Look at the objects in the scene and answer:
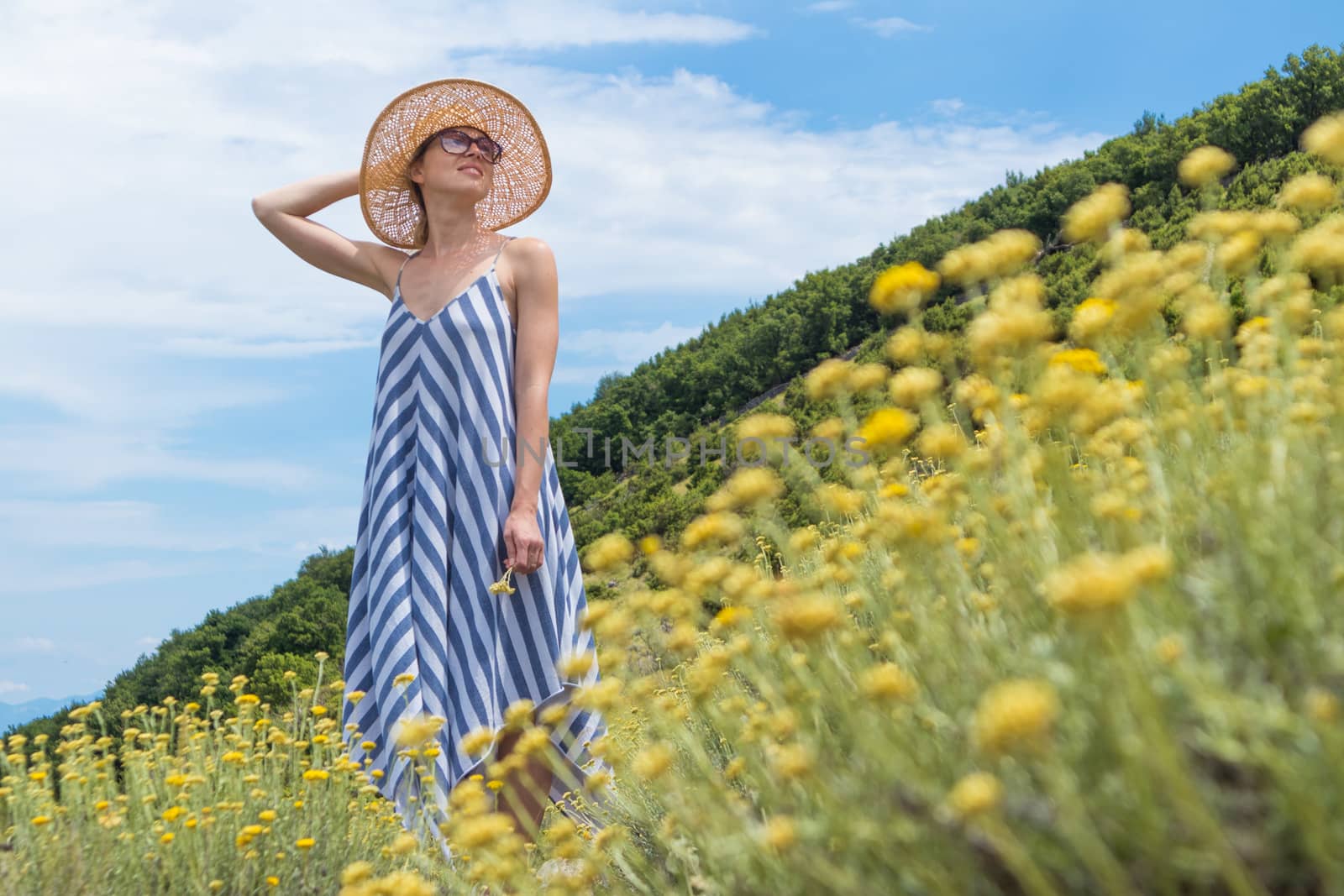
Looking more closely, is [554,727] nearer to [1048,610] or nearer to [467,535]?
[467,535]

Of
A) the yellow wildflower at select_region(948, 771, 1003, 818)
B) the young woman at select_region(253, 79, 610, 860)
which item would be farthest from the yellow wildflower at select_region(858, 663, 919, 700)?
the young woman at select_region(253, 79, 610, 860)

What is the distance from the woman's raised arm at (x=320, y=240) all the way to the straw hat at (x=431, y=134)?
145 millimetres

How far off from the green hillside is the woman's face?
6.24m

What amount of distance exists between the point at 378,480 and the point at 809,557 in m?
1.76

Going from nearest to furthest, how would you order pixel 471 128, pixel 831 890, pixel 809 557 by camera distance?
pixel 831 890, pixel 471 128, pixel 809 557

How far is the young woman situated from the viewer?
3.02 meters

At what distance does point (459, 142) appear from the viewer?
3500mm

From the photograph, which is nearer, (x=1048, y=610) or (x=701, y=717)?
(x=1048, y=610)

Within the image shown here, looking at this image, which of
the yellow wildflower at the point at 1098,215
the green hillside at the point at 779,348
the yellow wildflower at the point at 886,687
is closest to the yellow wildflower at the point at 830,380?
the yellow wildflower at the point at 1098,215

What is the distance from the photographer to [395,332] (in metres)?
3.31

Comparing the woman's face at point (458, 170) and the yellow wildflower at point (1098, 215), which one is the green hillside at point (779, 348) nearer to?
the woman's face at point (458, 170)

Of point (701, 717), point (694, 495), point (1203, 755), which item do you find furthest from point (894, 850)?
point (694, 495)

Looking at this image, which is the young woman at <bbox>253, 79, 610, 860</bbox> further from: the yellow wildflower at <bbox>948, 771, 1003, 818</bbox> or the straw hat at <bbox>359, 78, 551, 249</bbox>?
the yellow wildflower at <bbox>948, 771, 1003, 818</bbox>

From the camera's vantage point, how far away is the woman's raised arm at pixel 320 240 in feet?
12.0
